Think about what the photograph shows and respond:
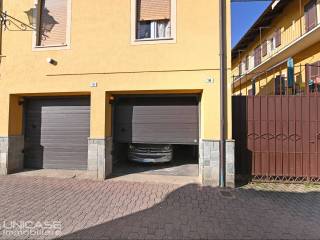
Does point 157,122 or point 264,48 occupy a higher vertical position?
point 264,48

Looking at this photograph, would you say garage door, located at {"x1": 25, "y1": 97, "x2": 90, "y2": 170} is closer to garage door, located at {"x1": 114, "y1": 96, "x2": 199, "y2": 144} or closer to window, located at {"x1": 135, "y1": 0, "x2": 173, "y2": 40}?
garage door, located at {"x1": 114, "y1": 96, "x2": 199, "y2": 144}

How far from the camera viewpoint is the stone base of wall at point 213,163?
5164mm

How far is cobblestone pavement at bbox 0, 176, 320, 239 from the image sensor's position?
10.4ft

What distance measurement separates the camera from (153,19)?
18.9 ft

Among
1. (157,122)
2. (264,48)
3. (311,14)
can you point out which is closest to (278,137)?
(157,122)

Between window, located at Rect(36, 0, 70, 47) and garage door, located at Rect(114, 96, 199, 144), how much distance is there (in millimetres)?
2506

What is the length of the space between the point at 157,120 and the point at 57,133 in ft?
10.4

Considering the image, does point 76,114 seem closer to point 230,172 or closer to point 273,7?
point 230,172

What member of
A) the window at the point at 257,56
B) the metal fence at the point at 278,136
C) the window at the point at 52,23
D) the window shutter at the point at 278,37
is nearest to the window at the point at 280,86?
the metal fence at the point at 278,136

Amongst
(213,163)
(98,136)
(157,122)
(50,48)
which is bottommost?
(213,163)

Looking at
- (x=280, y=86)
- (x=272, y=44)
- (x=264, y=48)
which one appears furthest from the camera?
(x=264, y=48)

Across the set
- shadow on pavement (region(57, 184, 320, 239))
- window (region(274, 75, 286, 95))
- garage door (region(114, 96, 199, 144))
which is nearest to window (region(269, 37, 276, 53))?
window (region(274, 75, 286, 95))

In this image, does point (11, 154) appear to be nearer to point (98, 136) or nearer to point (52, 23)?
point (98, 136)

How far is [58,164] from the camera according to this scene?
6.48m
